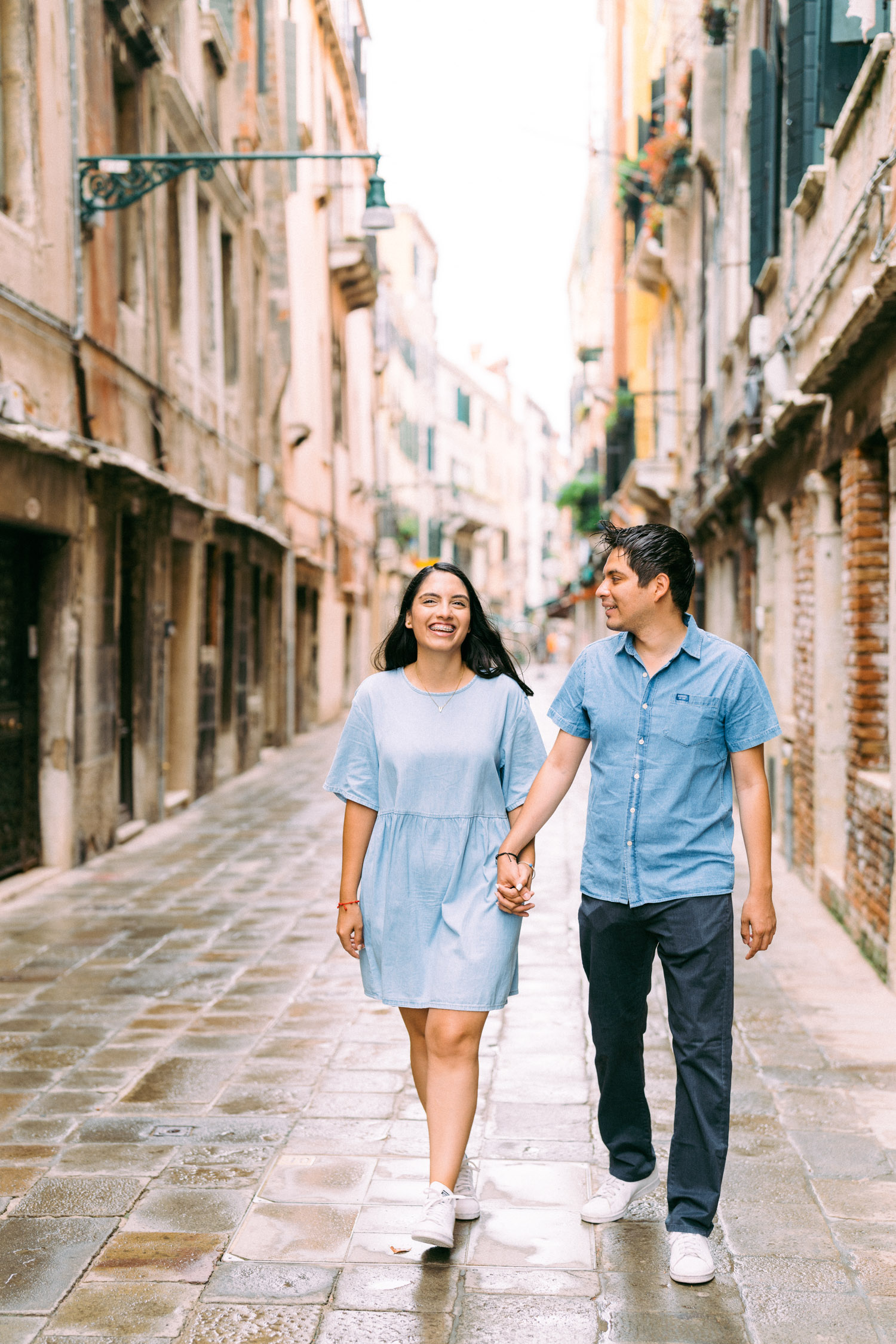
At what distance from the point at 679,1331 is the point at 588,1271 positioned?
0.36 meters

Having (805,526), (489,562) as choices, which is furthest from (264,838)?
(489,562)

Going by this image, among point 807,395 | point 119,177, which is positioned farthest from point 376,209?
point 807,395

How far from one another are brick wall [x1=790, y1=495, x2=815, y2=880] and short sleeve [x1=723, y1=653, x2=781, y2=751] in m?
5.60

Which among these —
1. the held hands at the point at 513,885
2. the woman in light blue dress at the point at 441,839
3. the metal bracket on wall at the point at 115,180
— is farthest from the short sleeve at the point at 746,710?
the metal bracket on wall at the point at 115,180

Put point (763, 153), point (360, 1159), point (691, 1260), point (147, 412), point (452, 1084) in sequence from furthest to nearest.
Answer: point (147, 412)
point (763, 153)
point (360, 1159)
point (452, 1084)
point (691, 1260)

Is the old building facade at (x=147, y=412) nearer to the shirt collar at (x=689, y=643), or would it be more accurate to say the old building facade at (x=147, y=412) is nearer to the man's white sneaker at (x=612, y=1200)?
the shirt collar at (x=689, y=643)

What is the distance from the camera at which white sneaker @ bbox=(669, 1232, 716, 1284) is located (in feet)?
11.1

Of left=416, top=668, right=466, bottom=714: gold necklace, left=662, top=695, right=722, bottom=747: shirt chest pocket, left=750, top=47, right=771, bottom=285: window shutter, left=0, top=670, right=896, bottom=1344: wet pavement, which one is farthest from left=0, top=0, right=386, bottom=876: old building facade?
left=662, top=695, right=722, bottom=747: shirt chest pocket

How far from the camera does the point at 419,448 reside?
49156mm

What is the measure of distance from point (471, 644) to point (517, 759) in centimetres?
31

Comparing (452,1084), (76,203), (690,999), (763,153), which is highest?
(763,153)

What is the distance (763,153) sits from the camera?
10797 millimetres

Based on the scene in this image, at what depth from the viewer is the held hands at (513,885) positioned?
358cm

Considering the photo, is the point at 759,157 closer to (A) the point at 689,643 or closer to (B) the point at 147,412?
(B) the point at 147,412
